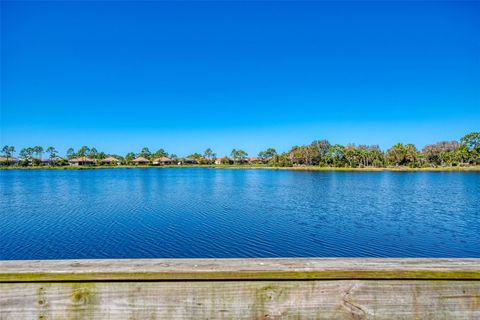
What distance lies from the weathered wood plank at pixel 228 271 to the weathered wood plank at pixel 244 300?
31 millimetres

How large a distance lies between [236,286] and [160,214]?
2267cm

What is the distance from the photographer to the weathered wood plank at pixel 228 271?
4.25 ft

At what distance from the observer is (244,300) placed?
1.30 m

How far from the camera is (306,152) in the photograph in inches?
4582

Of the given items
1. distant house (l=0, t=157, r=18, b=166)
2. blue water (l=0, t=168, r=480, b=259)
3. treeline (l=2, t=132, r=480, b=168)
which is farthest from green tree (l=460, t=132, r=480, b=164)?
distant house (l=0, t=157, r=18, b=166)

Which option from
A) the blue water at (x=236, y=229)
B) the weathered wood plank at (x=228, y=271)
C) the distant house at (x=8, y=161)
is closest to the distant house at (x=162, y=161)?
the distant house at (x=8, y=161)

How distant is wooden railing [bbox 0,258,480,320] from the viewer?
4.22 feet

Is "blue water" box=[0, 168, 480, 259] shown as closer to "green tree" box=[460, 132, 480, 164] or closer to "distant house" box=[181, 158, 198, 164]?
"green tree" box=[460, 132, 480, 164]

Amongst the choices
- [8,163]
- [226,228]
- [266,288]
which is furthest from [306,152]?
[8,163]

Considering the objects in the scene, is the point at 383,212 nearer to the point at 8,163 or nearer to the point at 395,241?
the point at 395,241

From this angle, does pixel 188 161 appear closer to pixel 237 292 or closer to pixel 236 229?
pixel 236 229

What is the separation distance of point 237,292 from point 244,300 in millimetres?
49

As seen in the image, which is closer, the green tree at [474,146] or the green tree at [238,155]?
the green tree at [474,146]

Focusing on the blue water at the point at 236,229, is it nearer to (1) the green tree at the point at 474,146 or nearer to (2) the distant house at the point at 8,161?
(1) the green tree at the point at 474,146
